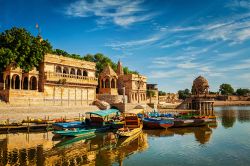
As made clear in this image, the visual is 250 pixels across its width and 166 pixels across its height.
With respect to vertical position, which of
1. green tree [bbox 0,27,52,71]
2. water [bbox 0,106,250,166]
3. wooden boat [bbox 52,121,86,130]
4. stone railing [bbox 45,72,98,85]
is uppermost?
green tree [bbox 0,27,52,71]

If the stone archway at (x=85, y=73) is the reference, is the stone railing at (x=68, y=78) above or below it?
below

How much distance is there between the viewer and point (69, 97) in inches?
2003

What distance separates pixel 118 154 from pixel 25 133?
15759 mm

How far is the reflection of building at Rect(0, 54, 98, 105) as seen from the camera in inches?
1661

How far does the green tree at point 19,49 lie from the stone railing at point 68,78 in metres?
3.38

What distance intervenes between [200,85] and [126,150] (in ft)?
189

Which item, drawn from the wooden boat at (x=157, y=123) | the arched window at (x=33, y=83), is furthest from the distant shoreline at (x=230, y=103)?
the arched window at (x=33, y=83)

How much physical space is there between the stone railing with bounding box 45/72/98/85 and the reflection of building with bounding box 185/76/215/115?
96.3ft

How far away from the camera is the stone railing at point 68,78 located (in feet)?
157

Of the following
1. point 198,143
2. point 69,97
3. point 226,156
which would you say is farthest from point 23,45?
point 226,156

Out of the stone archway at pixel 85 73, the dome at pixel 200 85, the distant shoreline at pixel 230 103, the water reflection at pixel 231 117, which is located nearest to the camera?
the water reflection at pixel 231 117

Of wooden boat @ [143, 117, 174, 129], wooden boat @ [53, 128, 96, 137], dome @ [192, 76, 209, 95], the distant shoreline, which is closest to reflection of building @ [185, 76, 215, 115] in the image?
dome @ [192, 76, 209, 95]

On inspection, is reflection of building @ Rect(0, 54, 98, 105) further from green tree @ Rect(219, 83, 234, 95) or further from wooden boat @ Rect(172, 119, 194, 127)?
green tree @ Rect(219, 83, 234, 95)

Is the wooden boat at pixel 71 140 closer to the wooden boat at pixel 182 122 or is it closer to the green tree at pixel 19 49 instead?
the wooden boat at pixel 182 122
